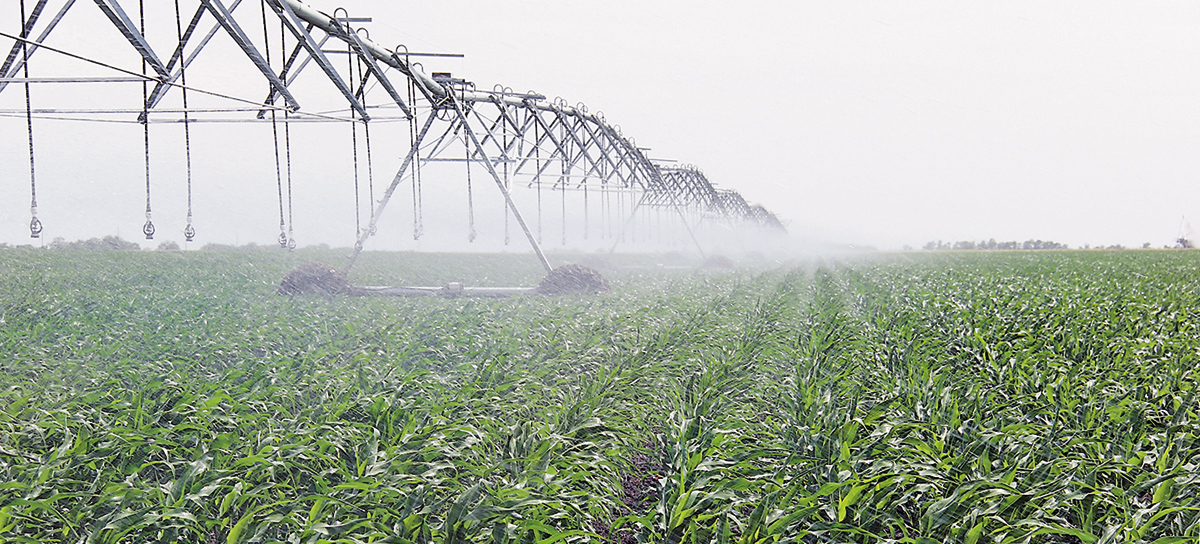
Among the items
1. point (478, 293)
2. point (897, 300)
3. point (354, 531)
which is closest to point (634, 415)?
point (354, 531)

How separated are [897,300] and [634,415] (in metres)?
10.2

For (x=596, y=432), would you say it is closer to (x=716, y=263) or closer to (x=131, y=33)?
A: (x=131, y=33)

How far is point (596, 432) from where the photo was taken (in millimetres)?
5746

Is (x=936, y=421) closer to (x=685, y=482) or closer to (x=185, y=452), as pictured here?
(x=685, y=482)

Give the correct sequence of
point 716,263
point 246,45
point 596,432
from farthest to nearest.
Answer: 1. point 716,263
2. point 246,45
3. point 596,432

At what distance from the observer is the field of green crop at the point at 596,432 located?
399cm

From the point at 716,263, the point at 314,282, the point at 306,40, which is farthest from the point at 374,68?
the point at 716,263

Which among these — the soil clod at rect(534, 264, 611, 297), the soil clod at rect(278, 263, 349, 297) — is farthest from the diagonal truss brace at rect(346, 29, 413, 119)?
the soil clod at rect(534, 264, 611, 297)

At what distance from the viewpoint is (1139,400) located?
6340mm

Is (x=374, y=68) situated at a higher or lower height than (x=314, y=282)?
higher

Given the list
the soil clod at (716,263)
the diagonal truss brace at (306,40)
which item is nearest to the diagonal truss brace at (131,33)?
the diagonal truss brace at (306,40)

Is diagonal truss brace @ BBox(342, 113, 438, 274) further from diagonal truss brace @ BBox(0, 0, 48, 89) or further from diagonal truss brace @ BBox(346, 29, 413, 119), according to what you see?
diagonal truss brace @ BBox(0, 0, 48, 89)

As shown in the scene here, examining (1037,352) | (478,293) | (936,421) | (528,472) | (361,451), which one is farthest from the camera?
(478,293)

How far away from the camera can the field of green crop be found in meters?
3.99
